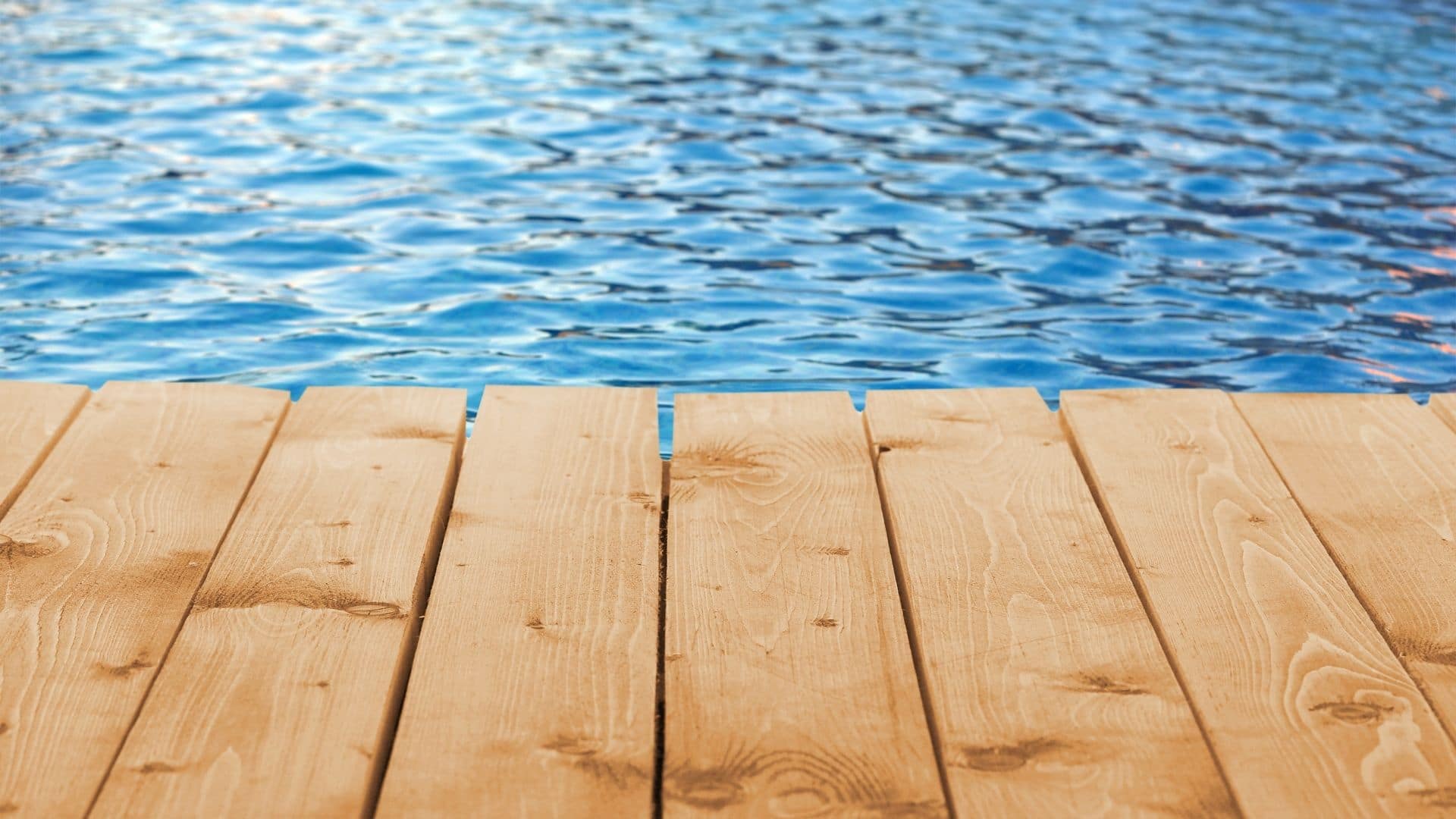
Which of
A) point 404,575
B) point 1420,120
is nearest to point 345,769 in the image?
point 404,575

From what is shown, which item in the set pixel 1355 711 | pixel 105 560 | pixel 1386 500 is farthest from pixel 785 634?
pixel 1386 500

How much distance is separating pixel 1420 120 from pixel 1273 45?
72.1 inches

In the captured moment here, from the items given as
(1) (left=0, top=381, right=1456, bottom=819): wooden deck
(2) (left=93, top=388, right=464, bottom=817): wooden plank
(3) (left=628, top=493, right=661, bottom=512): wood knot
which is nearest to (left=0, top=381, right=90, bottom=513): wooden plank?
(1) (left=0, top=381, right=1456, bottom=819): wooden deck

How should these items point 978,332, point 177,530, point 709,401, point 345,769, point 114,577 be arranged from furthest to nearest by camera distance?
point 978,332 → point 709,401 → point 177,530 → point 114,577 → point 345,769

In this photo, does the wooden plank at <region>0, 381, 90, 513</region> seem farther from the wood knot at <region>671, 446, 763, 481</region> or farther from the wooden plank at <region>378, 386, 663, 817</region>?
the wood knot at <region>671, 446, 763, 481</region>

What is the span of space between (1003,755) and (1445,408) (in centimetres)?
157

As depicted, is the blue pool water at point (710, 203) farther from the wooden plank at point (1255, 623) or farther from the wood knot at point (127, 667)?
the wood knot at point (127, 667)

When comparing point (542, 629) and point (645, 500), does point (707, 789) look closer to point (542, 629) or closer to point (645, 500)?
point (542, 629)

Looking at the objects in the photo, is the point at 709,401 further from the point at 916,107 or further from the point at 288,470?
the point at 916,107

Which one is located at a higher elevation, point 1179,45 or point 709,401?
point 709,401

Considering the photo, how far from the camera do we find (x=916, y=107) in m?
6.84

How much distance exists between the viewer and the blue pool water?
4.11 meters

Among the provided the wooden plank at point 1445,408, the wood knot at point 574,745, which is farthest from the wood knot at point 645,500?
the wooden plank at point 1445,408

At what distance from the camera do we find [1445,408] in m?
2.74
